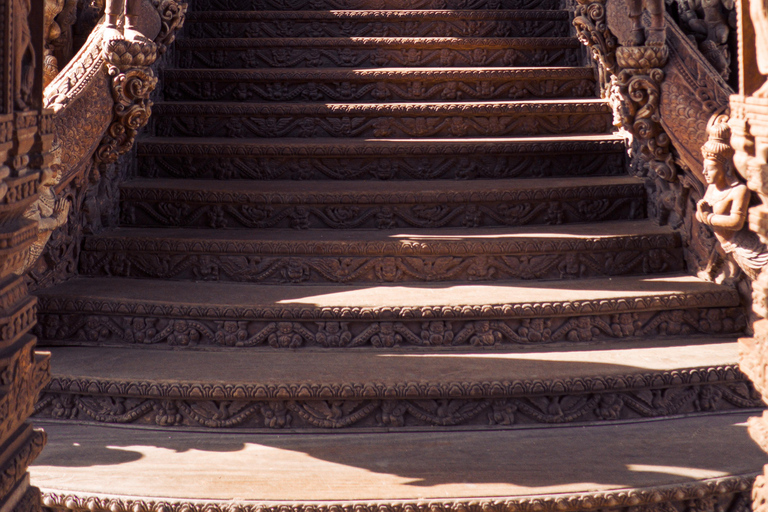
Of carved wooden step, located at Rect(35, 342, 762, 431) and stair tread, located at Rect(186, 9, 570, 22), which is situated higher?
stair tread, located at Rect(186, 9, 570, 22)

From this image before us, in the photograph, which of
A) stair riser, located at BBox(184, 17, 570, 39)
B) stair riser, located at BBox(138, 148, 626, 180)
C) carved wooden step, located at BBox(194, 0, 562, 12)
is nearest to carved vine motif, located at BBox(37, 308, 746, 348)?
stair riser, located at BBox(138, 148, 626, 180)

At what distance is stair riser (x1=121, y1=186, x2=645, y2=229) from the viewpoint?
3.12 metres

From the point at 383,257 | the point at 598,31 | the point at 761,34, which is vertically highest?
the point at 598,31

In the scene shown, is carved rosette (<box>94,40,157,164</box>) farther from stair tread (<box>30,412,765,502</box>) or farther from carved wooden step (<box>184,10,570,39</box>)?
carved wooden step (<box>184,10,570,39</box>)

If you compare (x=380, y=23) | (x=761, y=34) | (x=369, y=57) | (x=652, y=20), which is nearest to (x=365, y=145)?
(x=369, y=57)

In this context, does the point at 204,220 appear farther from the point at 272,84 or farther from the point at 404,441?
the point at 404,441

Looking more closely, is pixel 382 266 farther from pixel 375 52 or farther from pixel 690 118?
pixel 375 52

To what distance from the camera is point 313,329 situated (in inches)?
101

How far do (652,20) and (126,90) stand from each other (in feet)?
6.81

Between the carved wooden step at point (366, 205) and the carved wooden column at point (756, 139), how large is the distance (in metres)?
1.57

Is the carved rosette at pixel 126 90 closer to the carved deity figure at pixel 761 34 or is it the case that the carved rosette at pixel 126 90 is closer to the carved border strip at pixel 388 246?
the carved border strip at pixel 388 246

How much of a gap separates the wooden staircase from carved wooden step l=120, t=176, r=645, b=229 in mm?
11

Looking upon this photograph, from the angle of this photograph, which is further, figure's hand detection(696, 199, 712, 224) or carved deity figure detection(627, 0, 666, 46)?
carved deity figure detection(627, 0, 666, 46)

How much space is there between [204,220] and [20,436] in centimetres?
174
